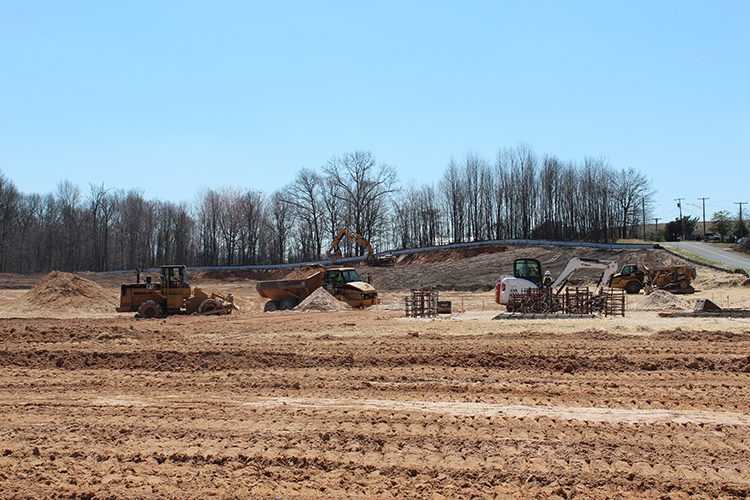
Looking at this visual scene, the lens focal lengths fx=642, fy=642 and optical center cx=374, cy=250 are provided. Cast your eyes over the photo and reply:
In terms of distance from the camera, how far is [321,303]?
96.5 feet

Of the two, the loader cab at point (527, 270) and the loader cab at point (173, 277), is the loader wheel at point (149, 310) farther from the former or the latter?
the loader cab at point (527, 270)

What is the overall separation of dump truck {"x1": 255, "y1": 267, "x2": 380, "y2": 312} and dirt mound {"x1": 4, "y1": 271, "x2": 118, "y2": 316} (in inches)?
347

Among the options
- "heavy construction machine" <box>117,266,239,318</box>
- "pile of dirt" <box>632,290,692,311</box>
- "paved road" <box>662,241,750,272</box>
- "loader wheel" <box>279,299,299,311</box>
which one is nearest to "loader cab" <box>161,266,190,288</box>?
"heavy construction machine" <box>117,266,239,318</box>

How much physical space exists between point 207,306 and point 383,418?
21.3 m

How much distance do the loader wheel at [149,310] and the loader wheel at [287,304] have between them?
6321mm

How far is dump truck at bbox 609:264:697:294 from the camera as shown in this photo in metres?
37.8

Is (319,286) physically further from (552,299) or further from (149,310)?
(552,299)

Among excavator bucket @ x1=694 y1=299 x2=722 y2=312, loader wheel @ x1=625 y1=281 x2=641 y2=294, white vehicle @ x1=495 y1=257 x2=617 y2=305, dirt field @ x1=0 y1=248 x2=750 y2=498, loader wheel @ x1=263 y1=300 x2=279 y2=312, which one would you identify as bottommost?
dirt field @ x1=0 y1=248 x2=750 y2=498

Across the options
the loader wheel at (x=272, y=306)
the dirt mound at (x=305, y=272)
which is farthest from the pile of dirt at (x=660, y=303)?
the loader wheel at (x=272, y=306)

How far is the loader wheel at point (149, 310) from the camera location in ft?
89.4

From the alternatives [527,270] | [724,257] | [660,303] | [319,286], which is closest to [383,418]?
[527,270]

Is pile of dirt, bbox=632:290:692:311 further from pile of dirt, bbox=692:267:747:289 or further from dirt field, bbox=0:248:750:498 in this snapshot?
pile of dirt, bbox=692:267:747:289

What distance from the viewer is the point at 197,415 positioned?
897 cm

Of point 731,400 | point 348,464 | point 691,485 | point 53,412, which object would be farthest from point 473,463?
point 53,412
